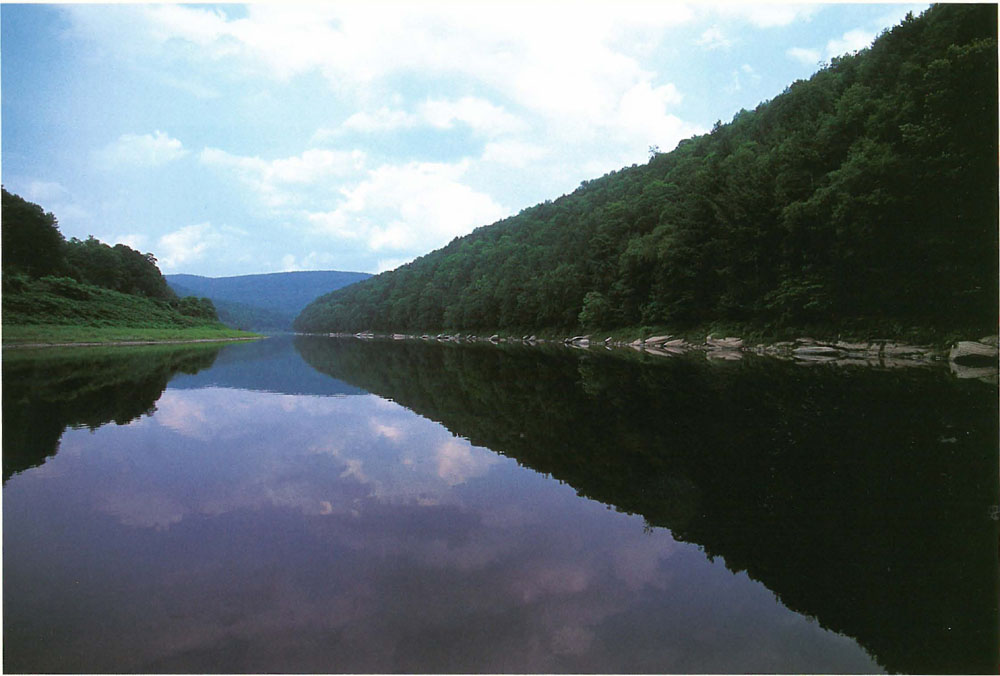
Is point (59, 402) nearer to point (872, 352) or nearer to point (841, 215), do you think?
point (872, 352)

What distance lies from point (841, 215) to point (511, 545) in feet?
117

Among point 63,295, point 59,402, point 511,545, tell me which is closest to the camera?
point 511,545

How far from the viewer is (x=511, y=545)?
18.3 ft

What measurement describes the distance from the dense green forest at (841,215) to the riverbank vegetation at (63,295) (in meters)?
56.3

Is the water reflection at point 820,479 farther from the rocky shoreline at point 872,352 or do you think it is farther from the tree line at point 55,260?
the tree line at point 55,260

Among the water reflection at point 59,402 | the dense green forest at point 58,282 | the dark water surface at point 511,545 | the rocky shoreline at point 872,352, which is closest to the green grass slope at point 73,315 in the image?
the dense green forest at point 58,282

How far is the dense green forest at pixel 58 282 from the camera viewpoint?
172 ft

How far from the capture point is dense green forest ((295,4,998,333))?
2628cm

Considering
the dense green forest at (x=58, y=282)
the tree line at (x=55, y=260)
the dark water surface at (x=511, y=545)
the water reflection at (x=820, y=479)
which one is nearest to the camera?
the dark water surface at (x=511, y=545)

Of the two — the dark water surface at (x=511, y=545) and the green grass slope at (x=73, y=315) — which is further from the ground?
the green grass slope at (x=73, y=315)

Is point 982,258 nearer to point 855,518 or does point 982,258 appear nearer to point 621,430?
point 621,430

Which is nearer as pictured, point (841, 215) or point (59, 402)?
point (59, 402)

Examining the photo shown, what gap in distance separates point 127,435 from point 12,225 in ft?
256

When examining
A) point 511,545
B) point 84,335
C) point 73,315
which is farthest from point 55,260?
point 511,545
